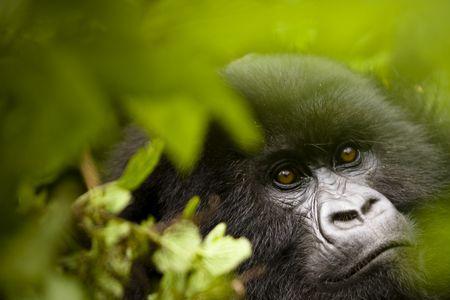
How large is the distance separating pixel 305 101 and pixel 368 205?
532mm

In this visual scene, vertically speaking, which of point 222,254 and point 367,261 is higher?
point 367,261

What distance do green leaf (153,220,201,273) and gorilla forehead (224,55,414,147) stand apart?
1.29m

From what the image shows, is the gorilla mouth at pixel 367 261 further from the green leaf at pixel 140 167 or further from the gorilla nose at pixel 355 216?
the green leaf at pixel 140 167

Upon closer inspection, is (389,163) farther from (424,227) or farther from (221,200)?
(221,200)

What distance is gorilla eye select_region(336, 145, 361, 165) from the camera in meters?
3.24

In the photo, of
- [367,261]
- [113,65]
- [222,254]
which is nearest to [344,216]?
[367,261]

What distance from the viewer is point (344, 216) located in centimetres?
285

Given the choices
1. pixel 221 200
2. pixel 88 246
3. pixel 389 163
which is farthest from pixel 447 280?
pixel 88 246

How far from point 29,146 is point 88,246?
69 centimetres

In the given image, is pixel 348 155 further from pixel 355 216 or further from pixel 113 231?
pixel 113 231

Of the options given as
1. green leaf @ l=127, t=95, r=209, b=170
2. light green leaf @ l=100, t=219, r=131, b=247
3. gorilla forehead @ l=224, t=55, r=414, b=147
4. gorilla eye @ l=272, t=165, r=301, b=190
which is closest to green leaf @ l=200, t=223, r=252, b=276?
light green leaf @ l=100, t=219, r=131, b=247

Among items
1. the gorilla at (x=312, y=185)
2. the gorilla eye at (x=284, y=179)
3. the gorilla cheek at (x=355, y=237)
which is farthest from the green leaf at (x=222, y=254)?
the gorilla eye at (x=284, y=179)

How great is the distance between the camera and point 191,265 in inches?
69.1

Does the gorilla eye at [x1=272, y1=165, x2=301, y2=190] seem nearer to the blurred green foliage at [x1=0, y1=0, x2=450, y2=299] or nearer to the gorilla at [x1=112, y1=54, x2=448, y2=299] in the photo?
the gorilla at [x1=112, y1=54, x2=448, y2=299]
